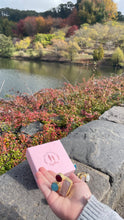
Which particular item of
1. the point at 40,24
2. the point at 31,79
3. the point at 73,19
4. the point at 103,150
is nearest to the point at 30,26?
the point at 40,24

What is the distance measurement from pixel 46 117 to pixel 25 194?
1986 mm

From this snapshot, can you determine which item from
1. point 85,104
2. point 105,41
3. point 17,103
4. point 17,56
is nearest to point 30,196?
point 85,104

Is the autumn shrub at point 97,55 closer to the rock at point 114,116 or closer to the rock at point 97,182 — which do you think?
the rock at point 114,116

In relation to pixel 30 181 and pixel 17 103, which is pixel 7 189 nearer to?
pixel 30 181

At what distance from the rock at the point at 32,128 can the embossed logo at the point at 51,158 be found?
153cm

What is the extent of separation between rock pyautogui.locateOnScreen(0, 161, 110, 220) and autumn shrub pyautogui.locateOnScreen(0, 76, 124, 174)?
838 millimetres

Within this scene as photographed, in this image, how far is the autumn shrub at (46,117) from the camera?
203 cm

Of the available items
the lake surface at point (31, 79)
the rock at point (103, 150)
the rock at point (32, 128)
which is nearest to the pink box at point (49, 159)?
the rock at point (103, 150)

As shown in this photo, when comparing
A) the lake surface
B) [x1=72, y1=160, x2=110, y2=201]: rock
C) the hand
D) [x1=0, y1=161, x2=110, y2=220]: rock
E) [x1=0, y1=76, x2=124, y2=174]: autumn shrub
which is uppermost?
the hand

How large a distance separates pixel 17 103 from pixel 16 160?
2072 mm

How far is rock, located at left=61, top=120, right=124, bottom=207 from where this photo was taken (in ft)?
3.92

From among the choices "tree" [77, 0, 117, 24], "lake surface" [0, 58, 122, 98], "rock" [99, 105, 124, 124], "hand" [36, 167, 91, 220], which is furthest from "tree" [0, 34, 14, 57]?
"hand" [36, 167, 91, 220]

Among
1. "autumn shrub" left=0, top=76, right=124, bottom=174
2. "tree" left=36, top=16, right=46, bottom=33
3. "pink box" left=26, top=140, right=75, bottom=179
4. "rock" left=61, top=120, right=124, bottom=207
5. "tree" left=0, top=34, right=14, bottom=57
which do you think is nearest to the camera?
"pink box" left=26, top=140, right=75, bottom=179

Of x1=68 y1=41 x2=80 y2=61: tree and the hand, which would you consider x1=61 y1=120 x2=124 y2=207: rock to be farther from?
x1=68 y1=41 x2=80 y2=61: tree
